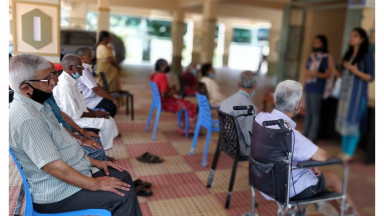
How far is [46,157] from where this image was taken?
152 cm

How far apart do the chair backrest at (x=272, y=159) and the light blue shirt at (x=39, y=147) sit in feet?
3.35

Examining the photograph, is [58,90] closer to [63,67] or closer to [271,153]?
[63,67]

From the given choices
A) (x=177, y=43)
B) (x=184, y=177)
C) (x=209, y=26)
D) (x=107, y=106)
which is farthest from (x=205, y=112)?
(x=177, y=43)

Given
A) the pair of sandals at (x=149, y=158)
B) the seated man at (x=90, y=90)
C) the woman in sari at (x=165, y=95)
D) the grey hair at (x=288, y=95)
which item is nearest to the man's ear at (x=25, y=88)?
the seated man at (x=90, y=90)

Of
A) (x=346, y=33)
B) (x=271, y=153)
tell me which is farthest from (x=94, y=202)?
(x=346, y=33)

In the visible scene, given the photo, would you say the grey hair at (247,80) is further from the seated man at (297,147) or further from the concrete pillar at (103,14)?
the concrete pillar at (103,14)

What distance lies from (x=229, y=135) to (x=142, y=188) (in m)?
0.87

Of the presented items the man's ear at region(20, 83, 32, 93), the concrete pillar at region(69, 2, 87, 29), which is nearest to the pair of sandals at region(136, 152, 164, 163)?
the concrete pillar at region(69, 2, 87, 29)

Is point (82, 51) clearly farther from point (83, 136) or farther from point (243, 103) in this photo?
point (243, 103)

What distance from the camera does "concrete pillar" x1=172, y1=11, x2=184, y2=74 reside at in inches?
419

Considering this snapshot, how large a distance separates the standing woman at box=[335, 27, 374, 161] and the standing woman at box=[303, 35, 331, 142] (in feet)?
0.79

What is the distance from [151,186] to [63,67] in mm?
1303

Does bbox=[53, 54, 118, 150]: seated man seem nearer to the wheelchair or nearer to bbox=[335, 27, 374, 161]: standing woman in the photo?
the wheelchair
